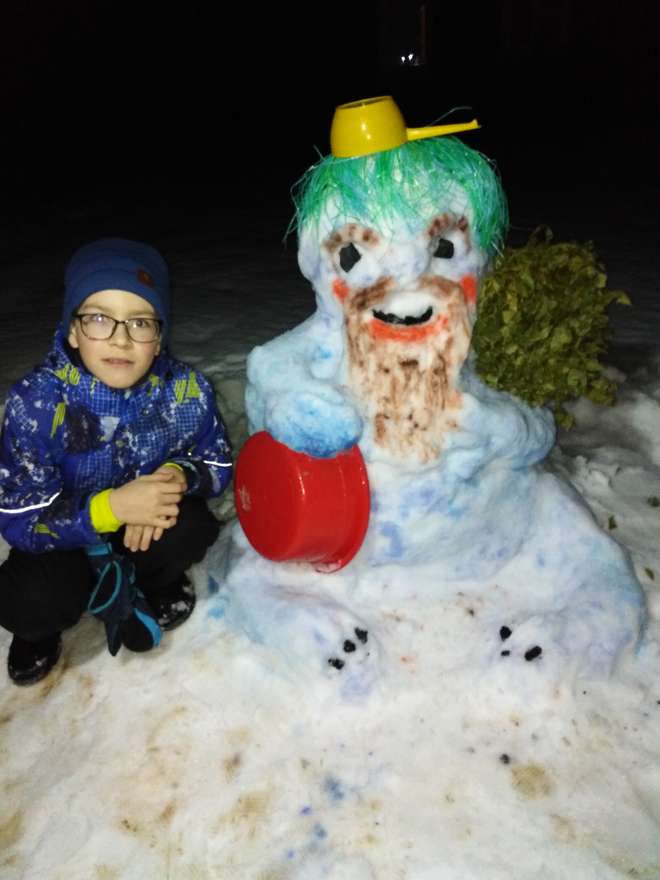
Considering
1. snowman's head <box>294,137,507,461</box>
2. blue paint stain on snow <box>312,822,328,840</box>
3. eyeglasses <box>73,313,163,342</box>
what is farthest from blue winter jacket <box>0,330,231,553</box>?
blue paint stain on snow <box>312,822,328,840</box>

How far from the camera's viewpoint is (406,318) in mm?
1761

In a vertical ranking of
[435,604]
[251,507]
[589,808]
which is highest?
[251,507]

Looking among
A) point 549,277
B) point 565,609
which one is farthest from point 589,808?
point 549,277

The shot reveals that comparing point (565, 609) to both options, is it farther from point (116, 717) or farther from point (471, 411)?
point (116, 717)

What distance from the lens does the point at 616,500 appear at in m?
2.63

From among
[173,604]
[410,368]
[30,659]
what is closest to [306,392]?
[410,368]

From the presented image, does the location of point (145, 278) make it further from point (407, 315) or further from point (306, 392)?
point (407, 315)

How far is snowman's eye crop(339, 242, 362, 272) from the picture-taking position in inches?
69.6

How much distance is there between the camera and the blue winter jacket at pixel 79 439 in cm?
189

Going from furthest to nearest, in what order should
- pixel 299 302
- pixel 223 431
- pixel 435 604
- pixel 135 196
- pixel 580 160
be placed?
pixel 580 160
pixel 135 196
pixel 299 302
pixel 223 431
pixel 435 604

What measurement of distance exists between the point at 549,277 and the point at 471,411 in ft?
1.24

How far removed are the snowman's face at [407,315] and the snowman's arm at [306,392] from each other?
0.20 feet

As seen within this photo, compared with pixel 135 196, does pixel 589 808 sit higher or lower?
higher

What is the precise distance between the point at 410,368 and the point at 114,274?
77 cm
